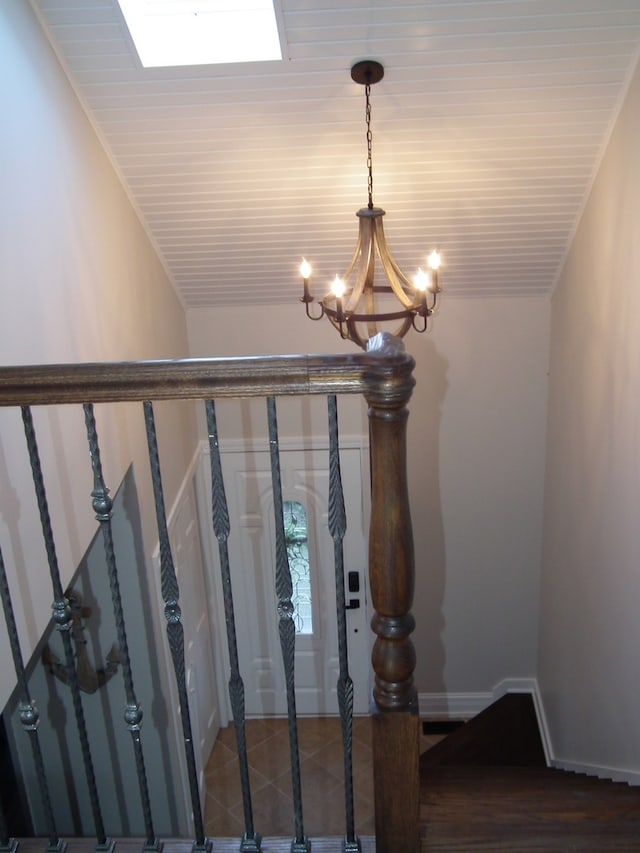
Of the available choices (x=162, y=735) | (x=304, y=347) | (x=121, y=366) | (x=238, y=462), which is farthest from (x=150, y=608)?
(x=121, y=366)

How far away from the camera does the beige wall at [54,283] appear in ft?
7.72

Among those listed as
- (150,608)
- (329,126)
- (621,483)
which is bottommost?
(150,608)

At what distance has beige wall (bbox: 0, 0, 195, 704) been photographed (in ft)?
7.72

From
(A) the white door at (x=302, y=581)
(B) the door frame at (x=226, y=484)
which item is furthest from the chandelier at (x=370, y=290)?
(A) the white door at (x=302, y=581)

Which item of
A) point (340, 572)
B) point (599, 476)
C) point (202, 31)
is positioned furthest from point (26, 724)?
point (599, 476)

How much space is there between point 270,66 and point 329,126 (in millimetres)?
384

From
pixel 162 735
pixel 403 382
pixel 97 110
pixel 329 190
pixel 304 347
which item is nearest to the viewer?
pixel 403 382

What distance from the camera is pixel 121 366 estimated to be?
4.45 ft

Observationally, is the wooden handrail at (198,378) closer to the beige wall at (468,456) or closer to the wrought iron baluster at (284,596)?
the wrought iron baluster at (284,596)

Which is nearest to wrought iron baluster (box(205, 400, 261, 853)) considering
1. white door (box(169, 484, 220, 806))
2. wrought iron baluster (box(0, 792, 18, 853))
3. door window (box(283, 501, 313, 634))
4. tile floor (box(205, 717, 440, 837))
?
wrought iron baluster (box(0, 792, 18, 853))

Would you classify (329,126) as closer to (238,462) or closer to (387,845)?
(238,462)

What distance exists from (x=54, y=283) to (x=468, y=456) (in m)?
2.86

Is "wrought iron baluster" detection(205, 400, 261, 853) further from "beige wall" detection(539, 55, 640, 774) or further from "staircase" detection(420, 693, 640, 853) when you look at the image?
"beige wall" detection(539, 55, 640, 774)

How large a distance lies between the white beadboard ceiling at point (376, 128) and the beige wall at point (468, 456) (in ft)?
1.50
